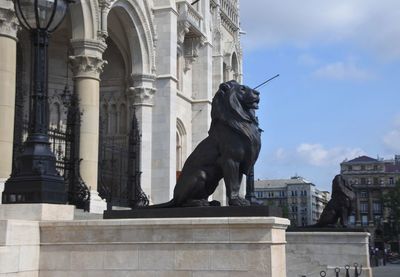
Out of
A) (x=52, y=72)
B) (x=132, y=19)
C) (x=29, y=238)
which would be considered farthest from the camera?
(x=52, y=72)

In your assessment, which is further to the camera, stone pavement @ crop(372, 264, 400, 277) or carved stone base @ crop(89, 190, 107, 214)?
stone pavement @ crop(372, 264, 400, 277)

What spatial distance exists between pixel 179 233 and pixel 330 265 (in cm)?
1136

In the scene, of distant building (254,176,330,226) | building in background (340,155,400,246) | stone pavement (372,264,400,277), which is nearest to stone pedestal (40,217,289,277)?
stone pavement (372,264,400,277)

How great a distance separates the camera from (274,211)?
8391 mm

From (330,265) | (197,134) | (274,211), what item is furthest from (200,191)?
→ (197,134)

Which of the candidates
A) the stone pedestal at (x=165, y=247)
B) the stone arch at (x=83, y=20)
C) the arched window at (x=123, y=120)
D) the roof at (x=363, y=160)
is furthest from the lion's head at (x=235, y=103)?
the roof at (x=363, y=160)

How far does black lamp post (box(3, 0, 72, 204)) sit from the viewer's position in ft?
28.5

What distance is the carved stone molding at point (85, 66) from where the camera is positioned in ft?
73.2

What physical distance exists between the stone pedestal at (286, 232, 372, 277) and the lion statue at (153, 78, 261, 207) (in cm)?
947

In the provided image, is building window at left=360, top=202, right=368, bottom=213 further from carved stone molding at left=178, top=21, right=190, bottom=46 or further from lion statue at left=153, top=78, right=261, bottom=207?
lion statue at left=153, top=78, right=261, bottom=207

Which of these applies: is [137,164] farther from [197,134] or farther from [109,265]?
[109,265]

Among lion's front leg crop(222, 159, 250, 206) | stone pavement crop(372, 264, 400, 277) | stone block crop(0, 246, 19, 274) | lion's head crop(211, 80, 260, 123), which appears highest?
lion's head crop(211, 80, 260, 123)

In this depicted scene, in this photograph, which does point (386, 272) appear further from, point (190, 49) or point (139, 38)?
point (190, 49)

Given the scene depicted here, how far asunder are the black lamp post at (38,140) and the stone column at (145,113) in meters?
17.7
